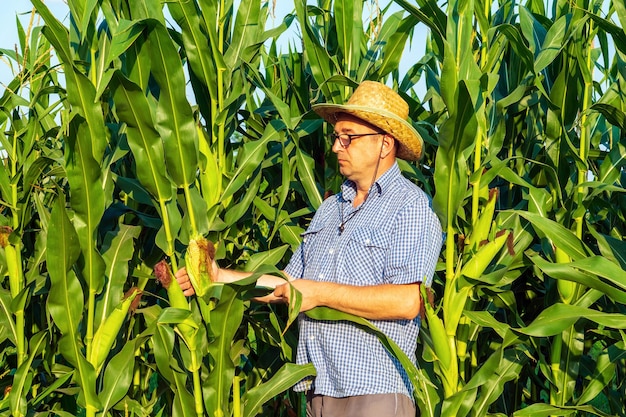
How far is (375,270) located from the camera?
3029mm

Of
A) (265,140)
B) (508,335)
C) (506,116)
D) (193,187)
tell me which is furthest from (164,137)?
(506,116)

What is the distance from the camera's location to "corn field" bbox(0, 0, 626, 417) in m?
3.01

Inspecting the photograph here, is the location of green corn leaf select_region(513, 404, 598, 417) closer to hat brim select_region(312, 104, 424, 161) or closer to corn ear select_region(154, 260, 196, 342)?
hat brim select_region(312, 104, 424, 161)

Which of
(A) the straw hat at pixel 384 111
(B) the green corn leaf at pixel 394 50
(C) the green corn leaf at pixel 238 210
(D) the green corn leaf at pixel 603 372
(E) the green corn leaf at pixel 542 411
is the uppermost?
(B) the green corn leaf at pixel 394 50

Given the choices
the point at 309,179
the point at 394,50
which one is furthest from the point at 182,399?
the point at 394,50

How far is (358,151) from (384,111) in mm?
185

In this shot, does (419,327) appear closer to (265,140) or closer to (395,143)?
(395,143)

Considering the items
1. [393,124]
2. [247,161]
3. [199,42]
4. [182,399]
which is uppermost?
[199,42]

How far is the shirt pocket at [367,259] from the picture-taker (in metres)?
3.02

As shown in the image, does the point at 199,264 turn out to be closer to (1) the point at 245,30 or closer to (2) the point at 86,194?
(2) the point at 86,194

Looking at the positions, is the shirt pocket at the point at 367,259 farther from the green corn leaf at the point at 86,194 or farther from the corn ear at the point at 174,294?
the green corn leaf at the point at 86,194

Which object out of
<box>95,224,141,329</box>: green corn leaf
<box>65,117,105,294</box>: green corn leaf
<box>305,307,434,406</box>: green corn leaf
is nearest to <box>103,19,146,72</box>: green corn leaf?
<box>65,117,105,294</box>: green corn leaf

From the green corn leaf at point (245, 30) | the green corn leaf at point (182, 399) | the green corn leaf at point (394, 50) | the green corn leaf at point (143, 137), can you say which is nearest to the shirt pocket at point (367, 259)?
the green corn leaf at point (143, 137)

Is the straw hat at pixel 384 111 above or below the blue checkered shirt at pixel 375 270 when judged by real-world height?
above
